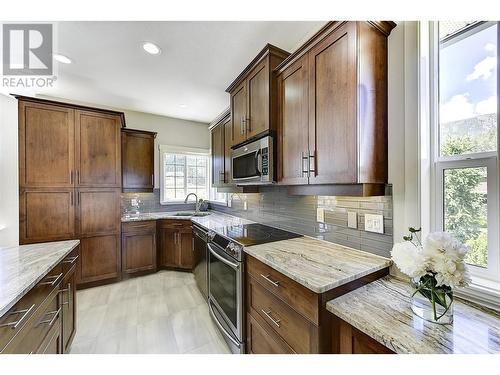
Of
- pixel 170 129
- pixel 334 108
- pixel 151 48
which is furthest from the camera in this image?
pixel 170 129

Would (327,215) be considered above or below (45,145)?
below

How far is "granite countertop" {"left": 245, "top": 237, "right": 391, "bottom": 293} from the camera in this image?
1.00 m

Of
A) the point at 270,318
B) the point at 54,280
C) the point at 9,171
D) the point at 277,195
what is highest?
the point at 9,171

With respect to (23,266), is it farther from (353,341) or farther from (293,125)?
(293,125)

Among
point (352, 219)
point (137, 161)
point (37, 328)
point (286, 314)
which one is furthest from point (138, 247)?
point (352, 219)

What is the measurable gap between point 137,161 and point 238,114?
2.15 meters

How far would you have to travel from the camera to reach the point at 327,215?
5.46ft

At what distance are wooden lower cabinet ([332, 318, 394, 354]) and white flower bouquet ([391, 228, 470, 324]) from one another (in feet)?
0.77

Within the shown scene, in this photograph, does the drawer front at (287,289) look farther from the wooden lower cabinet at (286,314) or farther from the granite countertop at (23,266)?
the granite countertop at (23,266)

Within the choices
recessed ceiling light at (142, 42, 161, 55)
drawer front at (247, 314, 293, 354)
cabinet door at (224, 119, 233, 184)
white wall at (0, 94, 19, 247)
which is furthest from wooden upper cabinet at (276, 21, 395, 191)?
white wall at (0, 94, 19, 247)

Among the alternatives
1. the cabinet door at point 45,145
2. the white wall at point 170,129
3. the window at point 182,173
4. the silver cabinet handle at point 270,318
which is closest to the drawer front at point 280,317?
the silver cabinet handle at point 270,318

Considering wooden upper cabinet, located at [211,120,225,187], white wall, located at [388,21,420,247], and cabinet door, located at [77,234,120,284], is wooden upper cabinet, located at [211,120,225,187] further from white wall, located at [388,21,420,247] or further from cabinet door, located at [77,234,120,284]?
white wall, located at [388,21,420,247]
